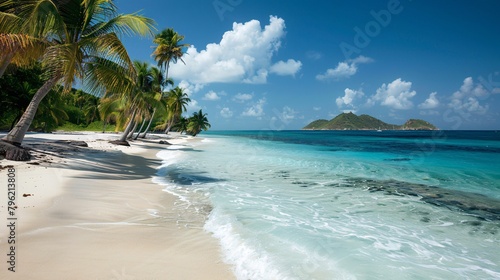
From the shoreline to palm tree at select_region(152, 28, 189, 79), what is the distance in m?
35.5

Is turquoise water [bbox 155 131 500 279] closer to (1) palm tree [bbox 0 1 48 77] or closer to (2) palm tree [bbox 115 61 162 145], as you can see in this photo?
(1) palm tree [bbox 0 1 48 77]

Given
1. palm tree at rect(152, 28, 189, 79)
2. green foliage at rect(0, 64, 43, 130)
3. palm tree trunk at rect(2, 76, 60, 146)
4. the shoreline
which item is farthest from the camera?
palm tree at rect(152, 28, 189, 79)

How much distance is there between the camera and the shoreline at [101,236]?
323 cm

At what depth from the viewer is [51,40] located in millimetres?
10891

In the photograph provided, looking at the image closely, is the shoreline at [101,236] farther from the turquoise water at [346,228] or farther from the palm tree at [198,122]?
the palm tree at [198,122]

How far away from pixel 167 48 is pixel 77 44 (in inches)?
1242

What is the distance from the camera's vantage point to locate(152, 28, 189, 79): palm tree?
3956 cm

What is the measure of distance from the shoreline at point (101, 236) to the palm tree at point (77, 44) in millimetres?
4302

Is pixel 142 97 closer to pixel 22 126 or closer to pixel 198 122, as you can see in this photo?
pixel 22 126

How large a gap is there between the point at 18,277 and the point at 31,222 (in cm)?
193

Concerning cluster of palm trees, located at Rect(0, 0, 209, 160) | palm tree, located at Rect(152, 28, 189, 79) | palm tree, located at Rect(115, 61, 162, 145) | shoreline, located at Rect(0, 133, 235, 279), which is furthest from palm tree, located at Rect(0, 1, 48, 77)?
palm tree, located at Rect(152, 28, 189, 79)

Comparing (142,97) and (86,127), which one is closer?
(142,97)

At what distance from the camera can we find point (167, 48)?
130ft

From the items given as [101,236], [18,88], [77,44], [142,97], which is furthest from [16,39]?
[142,97]
